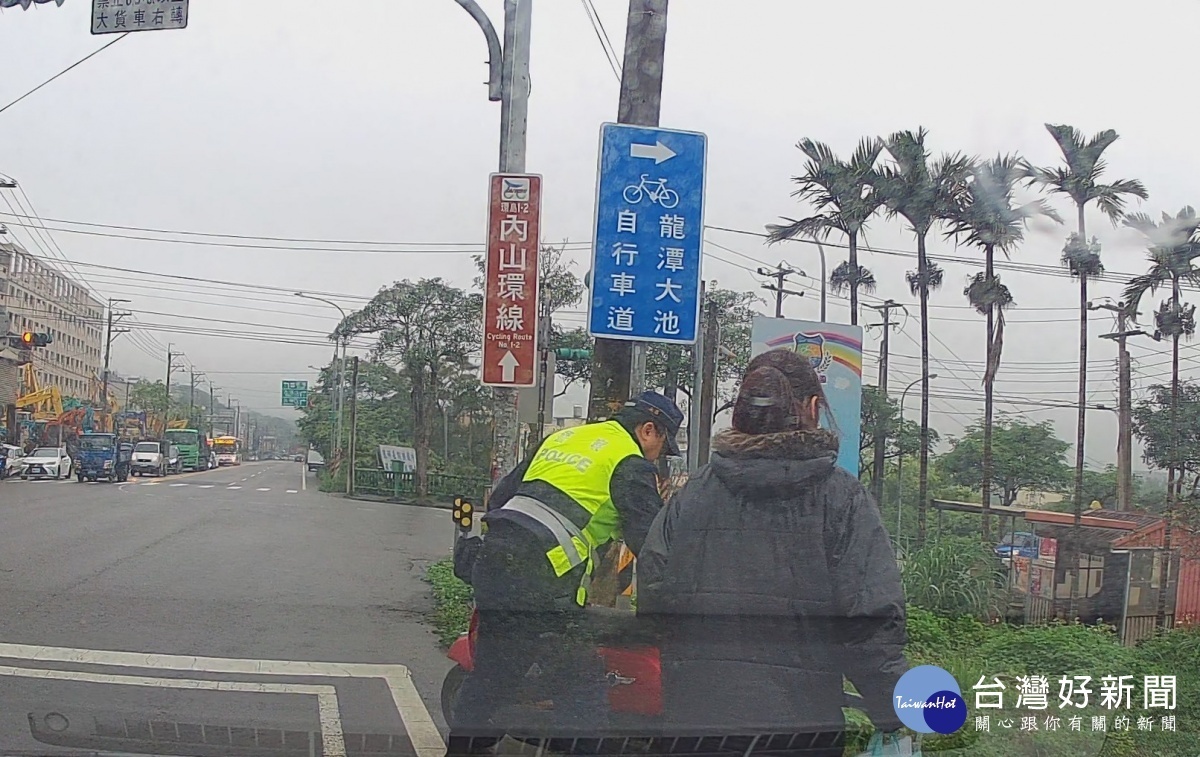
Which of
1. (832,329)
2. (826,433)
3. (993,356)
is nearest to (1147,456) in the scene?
(993,356)

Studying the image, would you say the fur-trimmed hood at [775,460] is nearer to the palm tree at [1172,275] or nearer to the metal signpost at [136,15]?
the palm tree at [1172,275]

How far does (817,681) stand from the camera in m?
3.52

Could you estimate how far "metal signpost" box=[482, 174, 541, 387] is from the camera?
6699mm

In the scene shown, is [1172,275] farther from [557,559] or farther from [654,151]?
[557,559]

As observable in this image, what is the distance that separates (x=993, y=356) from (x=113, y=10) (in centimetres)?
632

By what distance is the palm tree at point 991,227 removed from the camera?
23.2 ft

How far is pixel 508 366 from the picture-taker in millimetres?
6824

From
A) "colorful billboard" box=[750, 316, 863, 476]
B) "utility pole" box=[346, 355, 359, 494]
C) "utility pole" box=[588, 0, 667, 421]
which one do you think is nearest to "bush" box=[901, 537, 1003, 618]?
"colorful billboard" box=[750, 316, 863, 476]

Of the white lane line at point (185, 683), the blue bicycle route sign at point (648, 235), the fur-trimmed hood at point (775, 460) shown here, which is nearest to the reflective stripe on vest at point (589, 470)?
the fur-trimmed hood at point (775, 460)

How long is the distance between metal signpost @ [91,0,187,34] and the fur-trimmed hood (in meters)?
5.90

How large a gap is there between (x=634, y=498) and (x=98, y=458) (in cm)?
3398

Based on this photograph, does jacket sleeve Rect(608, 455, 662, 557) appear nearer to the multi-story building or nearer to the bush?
the bush

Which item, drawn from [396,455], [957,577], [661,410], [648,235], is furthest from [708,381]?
[396,455]

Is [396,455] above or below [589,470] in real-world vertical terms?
below
